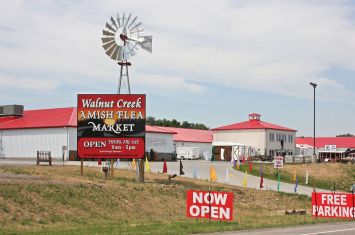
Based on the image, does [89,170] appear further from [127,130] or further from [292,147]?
[292,147]

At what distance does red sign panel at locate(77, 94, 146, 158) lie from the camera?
32000mm

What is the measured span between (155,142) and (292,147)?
30.5 metres

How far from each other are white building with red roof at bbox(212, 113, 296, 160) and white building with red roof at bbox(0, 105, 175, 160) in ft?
44.1

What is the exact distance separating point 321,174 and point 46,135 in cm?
3128

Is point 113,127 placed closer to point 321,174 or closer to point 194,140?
point 321,174

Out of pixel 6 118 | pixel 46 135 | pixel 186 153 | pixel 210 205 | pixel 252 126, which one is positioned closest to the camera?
pixel 210 205

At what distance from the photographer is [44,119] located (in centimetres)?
7038

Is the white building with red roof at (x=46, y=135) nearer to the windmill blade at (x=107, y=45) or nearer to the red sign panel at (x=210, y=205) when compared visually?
the windmill blade at (x=107, y=45)

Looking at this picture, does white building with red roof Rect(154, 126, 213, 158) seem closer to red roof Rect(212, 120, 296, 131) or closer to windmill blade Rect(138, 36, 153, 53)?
red roof Rect(212, 120, 296, 131)

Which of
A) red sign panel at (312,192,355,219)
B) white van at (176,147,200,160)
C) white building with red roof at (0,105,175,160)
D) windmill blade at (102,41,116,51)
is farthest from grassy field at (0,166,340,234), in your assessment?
white van at (176,147,200,160)

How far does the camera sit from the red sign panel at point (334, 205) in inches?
864

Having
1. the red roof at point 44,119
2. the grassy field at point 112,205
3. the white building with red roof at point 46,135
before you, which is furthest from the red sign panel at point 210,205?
the red roof at point 44,119

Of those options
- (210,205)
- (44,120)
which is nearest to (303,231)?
(210,205)

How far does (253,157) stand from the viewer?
8038cm
